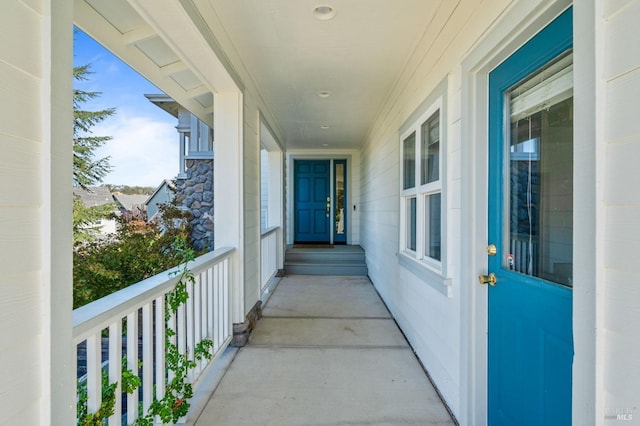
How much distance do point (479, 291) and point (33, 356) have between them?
1815 mm

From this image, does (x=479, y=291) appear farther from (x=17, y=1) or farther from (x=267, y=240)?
(x=267, y=240)

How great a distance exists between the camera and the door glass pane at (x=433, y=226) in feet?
8.12

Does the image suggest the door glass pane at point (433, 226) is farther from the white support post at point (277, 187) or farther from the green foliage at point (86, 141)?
the green foliage at point (86, 141)

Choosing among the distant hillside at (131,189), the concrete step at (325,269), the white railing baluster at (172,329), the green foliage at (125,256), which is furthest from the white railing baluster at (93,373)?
the concrete step at (325,269)

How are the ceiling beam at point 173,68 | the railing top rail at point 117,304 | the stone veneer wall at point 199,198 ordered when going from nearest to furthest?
1. the railing top rail at point 117,304
2. the ceiling beam at point 173,68
3. the stone veneer wall at point 199,198

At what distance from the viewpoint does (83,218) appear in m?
4.04

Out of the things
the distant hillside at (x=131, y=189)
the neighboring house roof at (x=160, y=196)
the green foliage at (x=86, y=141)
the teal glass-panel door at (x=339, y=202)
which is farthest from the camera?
the teal glass-panel door at (x=339, y=202)

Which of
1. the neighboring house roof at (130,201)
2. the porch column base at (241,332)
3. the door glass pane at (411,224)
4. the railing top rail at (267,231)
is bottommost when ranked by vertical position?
the porch column base at (241,332)

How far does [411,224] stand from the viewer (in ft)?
10.8

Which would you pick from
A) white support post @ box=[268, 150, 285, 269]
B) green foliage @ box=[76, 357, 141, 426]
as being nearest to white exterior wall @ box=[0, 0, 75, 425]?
green foliage @ box=[76, 357, 141, 426]

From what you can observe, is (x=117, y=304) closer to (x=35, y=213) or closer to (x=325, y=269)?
(x=35, y=213)

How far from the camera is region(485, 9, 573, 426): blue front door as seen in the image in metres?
1.20
